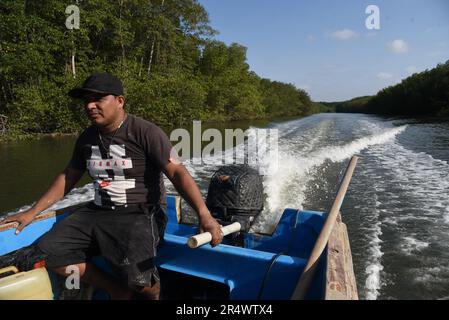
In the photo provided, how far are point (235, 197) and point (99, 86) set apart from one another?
5.04 ft

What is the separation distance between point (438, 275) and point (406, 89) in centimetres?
5006

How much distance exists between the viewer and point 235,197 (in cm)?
300

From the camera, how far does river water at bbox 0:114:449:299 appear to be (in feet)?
11.2

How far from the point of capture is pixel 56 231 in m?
2.01

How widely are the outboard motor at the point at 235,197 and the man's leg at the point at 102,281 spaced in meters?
1.05


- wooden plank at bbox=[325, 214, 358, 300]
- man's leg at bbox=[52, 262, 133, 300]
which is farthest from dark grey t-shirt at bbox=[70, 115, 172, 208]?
wooden plank at bbox=[325, 214, 358, 300]

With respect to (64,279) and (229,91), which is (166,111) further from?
(64,279)

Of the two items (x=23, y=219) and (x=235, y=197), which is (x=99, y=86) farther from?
(x=235, y=197)

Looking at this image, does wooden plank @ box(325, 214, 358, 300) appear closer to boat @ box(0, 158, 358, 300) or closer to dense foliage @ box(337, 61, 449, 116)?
boat @ box(0, 158, 358, 300)

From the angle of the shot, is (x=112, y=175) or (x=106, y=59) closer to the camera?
(x=112, y=175)

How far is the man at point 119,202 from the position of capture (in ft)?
6.35

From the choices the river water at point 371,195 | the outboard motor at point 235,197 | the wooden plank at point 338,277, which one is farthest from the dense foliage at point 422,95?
the wooden plank at point 338,277

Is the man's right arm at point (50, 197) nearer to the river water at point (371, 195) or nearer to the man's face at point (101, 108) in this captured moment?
the man's face at point (101, 108)

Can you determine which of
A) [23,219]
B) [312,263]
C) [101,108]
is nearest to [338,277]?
[312,263]
